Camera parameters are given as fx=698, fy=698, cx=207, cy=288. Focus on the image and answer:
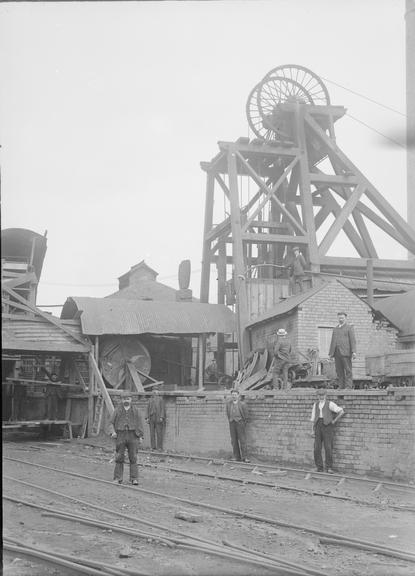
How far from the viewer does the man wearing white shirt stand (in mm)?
12273

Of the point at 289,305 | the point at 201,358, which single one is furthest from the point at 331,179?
the point at 201,358

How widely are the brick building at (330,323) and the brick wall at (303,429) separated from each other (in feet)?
11.5

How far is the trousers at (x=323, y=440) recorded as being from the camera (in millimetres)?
12297

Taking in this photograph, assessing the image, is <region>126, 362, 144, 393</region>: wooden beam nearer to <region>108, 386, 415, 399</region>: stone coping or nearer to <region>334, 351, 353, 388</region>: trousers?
<region>108, 386, 415, 399</region>: stone coping

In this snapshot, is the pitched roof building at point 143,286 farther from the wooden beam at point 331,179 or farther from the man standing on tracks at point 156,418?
the man standing on tracks at point 156,418

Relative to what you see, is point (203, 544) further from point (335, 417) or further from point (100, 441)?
point (100, 441)

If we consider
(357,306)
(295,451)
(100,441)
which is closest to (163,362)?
(100,441)

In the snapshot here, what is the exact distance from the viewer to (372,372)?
13383 millimetres

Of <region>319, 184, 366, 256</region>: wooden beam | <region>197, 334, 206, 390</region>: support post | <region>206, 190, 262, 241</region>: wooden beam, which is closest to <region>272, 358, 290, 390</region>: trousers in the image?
<region>197, 334, 206, 390</region>: support post

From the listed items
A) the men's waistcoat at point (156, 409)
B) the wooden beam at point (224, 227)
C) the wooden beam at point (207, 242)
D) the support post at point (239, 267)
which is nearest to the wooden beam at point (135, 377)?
the support post at point (239, 267)

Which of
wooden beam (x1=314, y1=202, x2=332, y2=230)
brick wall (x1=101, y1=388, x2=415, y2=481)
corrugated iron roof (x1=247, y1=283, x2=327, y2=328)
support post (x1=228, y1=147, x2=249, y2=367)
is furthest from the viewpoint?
wooden beam (x1=314, y1=202, x2=332, y2=230)

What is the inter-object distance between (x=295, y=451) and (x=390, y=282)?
1184 cm

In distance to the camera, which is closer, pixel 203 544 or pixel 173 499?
pixel 203 544

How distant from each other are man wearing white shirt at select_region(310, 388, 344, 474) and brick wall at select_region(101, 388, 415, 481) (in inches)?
6.4
